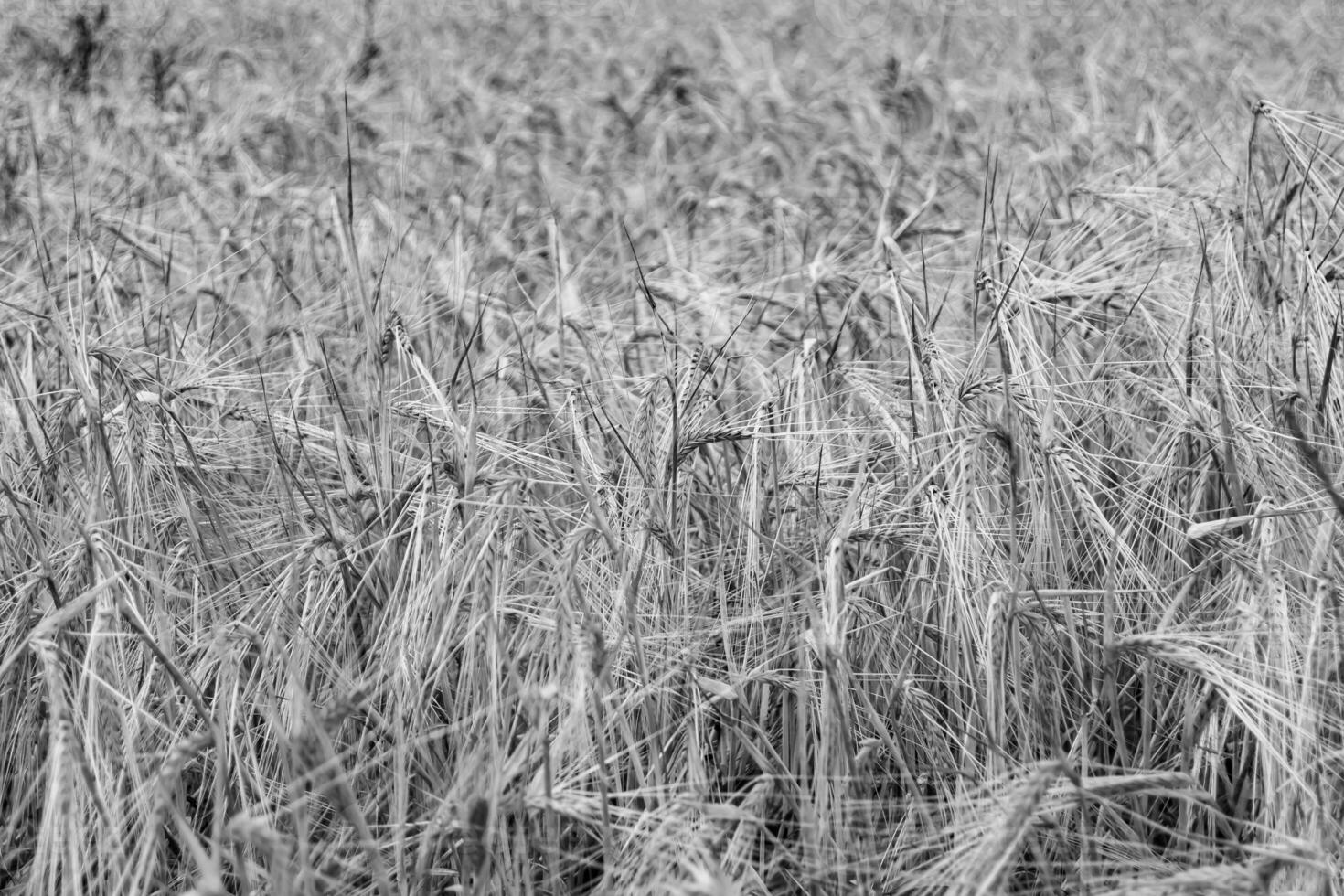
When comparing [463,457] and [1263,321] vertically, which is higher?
[1263,321]

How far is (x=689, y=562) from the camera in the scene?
1860 millimetres

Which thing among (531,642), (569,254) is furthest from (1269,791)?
(569,254)

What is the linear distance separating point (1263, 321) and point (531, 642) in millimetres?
1360

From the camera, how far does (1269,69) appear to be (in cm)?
555

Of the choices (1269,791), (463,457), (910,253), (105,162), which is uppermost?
(105,162)

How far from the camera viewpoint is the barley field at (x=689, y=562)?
1422mm

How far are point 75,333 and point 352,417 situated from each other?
1.49 feet

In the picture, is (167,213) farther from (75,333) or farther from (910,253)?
(910,253)

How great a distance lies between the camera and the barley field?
1.42 meters

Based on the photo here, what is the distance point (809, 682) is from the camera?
5.32 ft

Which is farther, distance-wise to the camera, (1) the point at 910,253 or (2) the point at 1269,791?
(1) the point at 910,253

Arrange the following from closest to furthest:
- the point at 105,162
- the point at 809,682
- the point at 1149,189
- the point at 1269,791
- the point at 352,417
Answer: the point at 1269,791
the point at 809,682
the point at 352,417
the point at 1149,189
the point at 105,162

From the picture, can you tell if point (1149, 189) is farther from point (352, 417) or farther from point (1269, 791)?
point (352, 417)

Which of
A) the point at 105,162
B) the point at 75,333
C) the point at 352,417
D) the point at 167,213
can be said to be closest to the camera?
the point at 75,333
